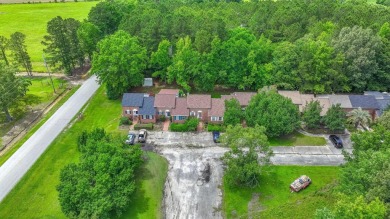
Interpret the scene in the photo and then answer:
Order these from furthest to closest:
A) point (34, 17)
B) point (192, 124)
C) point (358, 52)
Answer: point (34, 17), point (358, 52), point (192, 124)

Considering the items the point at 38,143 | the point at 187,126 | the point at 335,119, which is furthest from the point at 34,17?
the point at 335,119

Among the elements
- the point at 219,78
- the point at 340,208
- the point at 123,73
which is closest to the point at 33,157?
the point at 123,73

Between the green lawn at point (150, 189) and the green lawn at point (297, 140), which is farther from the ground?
the green lawn at point (297, 140)

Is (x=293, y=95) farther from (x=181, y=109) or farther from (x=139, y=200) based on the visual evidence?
(x=139, y=200)

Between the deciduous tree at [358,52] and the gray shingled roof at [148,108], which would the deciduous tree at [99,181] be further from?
the deciduous tree at [358,52]

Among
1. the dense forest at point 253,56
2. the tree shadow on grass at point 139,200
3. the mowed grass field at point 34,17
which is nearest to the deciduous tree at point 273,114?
the dense forest at point 253,56

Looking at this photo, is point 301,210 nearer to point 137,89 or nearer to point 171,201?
point 171,201
